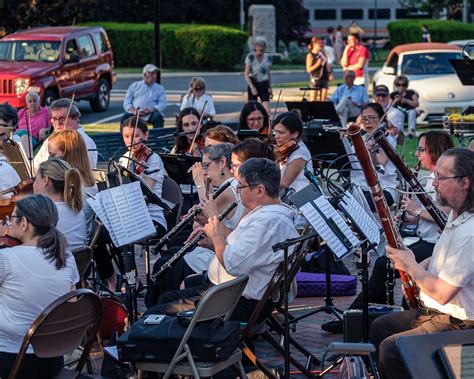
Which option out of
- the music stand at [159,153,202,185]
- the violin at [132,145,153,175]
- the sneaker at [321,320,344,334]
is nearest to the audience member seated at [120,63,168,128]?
the music stand at [159,153,202,185]

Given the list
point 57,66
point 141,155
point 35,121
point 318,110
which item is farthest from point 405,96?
point 141,155

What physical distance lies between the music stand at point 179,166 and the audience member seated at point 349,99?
7.09m

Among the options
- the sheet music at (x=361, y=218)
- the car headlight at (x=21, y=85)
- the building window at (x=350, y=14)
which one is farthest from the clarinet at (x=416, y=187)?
the building window at (x=350, y=14)

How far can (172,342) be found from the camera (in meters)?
5.64

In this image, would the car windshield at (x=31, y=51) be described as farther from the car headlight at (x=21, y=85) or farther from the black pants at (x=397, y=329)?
the black pants at (x=397, y=329)

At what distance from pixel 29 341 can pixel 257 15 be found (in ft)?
112

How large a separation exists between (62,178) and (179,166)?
266 cm

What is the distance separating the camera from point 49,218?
5805 millimetres

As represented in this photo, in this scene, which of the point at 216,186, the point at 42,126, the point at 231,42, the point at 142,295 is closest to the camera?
the point at 216,186

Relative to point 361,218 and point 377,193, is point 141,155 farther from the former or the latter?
point 377,193

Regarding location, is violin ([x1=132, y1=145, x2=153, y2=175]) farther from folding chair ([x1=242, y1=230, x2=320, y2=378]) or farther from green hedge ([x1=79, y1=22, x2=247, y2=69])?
green hedge ([x1=79, y1=22, x2=247, y2=69])

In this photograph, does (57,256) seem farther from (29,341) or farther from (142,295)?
(142,295)

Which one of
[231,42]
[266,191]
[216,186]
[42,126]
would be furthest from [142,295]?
[231,42]

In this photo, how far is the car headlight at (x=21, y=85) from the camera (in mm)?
21016
